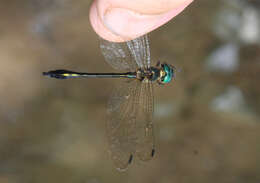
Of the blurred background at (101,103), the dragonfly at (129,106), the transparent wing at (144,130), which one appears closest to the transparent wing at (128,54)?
the dragonfly at (129,106)

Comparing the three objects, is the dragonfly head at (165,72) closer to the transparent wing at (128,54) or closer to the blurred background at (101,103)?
the transparent wing at (128,54)

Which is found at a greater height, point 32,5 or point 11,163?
point 32,5

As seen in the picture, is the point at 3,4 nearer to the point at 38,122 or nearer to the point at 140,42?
the point at 38,122

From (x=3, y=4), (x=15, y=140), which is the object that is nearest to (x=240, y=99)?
(x=15, y=140)

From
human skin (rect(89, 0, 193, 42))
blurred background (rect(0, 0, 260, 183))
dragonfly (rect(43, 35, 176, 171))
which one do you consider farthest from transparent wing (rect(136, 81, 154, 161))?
blurred background (rect(0, 0, 260, 183))

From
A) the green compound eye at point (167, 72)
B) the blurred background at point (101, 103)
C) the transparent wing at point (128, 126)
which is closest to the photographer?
the transparent wing at point (128, 126)

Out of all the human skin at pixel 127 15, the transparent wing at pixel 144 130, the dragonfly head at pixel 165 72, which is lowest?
the transparent wing at pixel 144 130

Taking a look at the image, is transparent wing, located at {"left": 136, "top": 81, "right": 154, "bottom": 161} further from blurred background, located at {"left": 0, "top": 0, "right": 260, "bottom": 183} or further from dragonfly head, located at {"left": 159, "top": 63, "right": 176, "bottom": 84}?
blurred background, located at {"left": 0, "top": 0, "right": 260, "bottom": 183}
